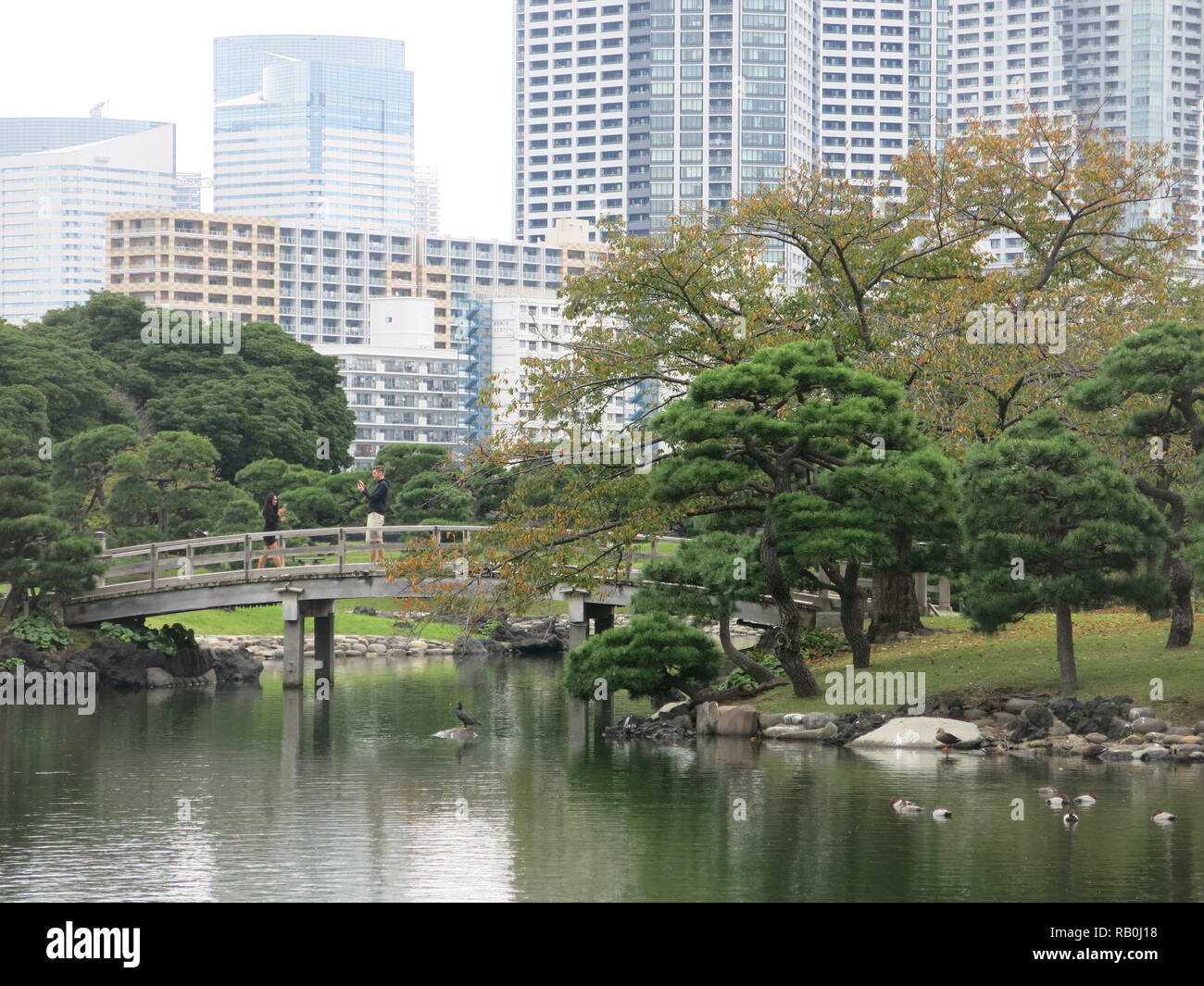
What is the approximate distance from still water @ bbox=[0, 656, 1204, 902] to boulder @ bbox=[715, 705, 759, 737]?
74cm

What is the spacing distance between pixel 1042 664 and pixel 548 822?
40.1 feet

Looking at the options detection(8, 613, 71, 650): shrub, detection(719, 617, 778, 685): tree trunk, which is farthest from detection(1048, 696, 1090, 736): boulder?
detection(8, 613, 71, 650): shrub

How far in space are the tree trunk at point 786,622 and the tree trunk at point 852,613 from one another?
0.97 meters

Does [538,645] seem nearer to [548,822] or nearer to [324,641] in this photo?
[324,641]

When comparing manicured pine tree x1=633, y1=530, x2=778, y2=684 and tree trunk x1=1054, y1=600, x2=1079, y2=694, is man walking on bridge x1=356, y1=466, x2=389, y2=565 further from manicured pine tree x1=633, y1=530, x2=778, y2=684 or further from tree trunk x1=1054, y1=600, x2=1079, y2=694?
tree trunk x1=1054, y1=600, x2=1079, y2=694

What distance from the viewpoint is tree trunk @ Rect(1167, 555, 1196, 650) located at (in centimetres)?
2777

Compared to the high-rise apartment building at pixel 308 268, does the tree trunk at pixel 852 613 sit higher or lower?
lower

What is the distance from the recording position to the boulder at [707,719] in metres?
28.4

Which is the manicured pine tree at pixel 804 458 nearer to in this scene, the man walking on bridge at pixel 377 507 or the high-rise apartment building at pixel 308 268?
the man walking on bridge at pixel 377 507

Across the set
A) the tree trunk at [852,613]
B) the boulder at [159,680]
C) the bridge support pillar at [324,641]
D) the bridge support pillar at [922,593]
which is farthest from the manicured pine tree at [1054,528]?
→ the boulder at [159,680]

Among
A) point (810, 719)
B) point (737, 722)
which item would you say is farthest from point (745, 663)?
point (810, 719)

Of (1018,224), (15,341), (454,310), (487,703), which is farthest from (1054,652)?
(454,310)

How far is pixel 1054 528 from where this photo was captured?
2634 centimetres

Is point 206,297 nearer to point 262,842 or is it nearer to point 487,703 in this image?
point 487,703
